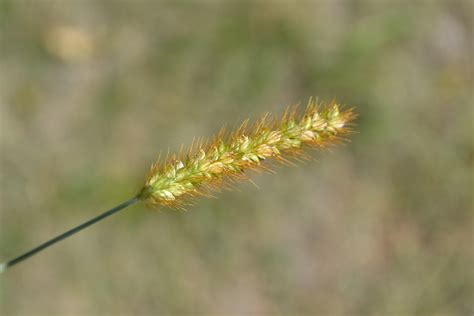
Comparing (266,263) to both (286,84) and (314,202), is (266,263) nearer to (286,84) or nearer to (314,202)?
(314,202)

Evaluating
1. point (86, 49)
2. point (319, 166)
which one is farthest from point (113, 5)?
point (319, 166)

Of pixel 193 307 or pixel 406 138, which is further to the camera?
pixel 406 138

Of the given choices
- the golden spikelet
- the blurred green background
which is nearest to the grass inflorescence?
the golden spikelet

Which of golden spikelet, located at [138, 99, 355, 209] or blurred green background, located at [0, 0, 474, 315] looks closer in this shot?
golden spikelet, located at [138, 99, 355, 209]

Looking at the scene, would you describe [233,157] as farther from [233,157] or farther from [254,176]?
[254,176]

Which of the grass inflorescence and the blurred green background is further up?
the grass inflorescence

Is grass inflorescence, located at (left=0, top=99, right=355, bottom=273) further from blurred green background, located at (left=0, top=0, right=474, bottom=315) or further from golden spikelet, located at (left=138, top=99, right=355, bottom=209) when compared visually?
blurred green background, located at (left=0, top=0, right=474, bottom=315)
